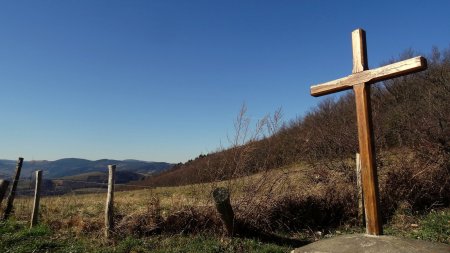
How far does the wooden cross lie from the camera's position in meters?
4.69

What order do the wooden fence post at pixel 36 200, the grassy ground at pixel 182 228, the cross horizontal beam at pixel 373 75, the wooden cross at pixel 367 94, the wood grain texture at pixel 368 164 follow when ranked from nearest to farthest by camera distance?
the cross horizontal beam at pixel 373 75 → the wooden cross at pixel 367 94 → the wood grain texture at pixel 368 164 → the grassy ground at pixel 182 228 → the wooden fence post at pixel 36 200

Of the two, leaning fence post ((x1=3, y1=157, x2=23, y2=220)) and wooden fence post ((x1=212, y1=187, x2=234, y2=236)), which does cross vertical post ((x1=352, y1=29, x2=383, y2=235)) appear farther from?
leaning fence post ((x1=3, y1=157, x2=23, y2=220))

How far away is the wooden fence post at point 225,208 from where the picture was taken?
306 inches

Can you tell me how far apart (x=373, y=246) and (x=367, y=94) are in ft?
6.42

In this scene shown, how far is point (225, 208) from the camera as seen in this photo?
780cm

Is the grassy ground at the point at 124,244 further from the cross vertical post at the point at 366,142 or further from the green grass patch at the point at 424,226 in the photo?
the cross vertical post at the point at 366,142

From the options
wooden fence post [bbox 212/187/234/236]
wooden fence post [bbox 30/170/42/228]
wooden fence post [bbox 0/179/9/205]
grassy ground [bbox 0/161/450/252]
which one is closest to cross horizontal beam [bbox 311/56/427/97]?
wooden fence post [bbox 212/187/234/236]

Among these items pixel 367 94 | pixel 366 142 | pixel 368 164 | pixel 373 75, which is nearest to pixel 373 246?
pixel 368 164

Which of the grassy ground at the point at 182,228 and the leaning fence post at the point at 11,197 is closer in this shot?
the grassy ground at the point at 182,228

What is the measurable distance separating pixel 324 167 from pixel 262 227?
4.87m

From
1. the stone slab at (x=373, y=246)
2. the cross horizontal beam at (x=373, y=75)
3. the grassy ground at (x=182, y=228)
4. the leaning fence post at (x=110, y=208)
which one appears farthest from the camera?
the leaning fence post at (x=110, y=208)

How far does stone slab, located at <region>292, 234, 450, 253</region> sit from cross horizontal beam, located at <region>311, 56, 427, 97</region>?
6.31ft

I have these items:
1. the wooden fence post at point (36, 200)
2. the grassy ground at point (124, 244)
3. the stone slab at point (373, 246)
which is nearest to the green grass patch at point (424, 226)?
the grassy ground at point (124, 244)

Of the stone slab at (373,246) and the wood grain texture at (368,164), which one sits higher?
the wood grain texture at (368,164)
